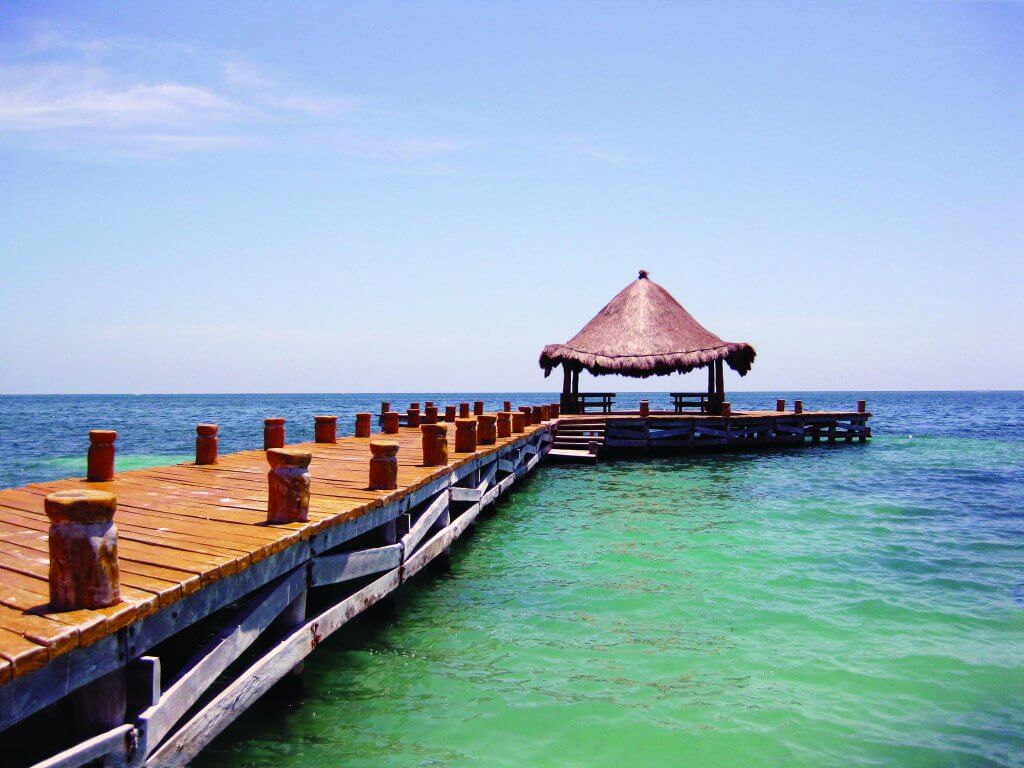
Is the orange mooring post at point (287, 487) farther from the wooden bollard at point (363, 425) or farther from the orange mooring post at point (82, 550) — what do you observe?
the wooden bollard at point (363, 425)

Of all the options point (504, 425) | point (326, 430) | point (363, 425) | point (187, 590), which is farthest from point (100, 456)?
point (504, 425)

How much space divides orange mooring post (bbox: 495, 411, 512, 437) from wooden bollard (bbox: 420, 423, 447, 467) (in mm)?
5646

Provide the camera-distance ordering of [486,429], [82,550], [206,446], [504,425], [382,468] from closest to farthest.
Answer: [82,550], [382,468], [206,446], [486,429], [504,425]

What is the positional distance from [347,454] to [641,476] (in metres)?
11.1

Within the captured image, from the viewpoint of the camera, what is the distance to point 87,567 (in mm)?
3414

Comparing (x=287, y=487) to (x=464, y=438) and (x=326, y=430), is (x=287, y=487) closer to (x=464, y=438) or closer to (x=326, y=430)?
(x=464, y=438)

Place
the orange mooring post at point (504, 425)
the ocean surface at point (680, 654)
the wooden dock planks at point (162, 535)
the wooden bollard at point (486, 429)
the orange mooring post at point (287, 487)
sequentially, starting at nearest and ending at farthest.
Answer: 1. the wooden dock planks at point (162, 535)
2. the ocean surface at point (680, 654)
3. the orange mooring post at point (287, 487)
4. the wooden bollard at point (486, 429)
5. the orange mooring post at point (504, 425)

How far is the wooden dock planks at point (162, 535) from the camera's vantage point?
10.7 feet

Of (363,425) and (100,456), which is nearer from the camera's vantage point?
(100,456)

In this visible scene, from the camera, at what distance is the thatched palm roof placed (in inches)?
1024

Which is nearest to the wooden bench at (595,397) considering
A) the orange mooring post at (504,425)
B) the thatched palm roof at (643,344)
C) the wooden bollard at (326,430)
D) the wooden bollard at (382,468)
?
the thatched palm roof at (643,344)

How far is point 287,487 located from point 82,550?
2050mm

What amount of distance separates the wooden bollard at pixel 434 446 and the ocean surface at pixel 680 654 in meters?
1.53

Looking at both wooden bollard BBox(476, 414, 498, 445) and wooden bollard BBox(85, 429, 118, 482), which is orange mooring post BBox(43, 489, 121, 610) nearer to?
wooden bollard BBox(85, 429, 118, 482)
